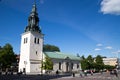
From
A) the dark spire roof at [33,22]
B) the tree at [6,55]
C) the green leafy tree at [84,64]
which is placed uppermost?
the dark spire roof at [33,22]

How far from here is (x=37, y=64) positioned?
68562 millimetres

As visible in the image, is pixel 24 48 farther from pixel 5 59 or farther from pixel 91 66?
pixel 91 66

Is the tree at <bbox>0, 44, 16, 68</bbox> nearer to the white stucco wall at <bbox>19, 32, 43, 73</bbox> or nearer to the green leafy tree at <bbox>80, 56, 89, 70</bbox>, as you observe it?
the white stucco wall at <bbox>19, 32, 43, 73</bbox>

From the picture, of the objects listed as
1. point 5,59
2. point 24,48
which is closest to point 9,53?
point 5,59

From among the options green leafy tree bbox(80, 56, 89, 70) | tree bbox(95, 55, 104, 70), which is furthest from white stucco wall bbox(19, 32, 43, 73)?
tree bbox(95, 55, 104, 70)

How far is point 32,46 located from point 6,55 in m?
9.73

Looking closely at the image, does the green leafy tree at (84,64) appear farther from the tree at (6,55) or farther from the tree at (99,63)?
the tree at (6,55)

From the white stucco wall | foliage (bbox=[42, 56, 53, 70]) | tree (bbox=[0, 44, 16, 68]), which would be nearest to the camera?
tree (bbox=[0, 44, 16, 68])

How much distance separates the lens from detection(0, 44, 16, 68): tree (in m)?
62.0

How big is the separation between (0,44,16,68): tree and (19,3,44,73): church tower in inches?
199

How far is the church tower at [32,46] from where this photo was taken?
66.4m

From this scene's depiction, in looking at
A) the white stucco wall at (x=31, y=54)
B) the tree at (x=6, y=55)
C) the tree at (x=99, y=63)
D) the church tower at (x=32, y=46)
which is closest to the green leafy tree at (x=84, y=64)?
the tree at (x=99, y=63)

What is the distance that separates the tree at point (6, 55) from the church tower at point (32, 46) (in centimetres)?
504

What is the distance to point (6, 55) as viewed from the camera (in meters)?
62.5
